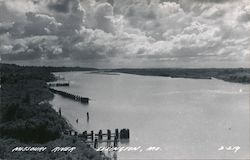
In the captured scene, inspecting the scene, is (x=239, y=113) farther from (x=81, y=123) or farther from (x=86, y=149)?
(x=86, y=149)

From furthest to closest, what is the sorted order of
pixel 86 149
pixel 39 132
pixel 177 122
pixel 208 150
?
pixel 177 122 < pixel 208 150 < pixel 39 132 < pixel 86 149

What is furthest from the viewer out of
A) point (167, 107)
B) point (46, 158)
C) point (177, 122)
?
point (167, 107)

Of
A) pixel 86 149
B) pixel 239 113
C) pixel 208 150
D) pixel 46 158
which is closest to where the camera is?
pixel 46 158

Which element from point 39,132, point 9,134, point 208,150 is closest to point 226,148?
point 208,150

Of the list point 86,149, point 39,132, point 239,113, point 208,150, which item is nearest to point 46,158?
point 86,149

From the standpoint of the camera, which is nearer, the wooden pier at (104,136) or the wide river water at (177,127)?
the wide river water at (177,127)

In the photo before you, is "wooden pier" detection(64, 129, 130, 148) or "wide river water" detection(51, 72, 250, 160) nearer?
"wide river water" detection(51, 72, 250, 160)

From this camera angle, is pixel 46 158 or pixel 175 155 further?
pixel 175 155

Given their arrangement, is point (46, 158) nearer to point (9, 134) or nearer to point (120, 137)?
point (9, 134)

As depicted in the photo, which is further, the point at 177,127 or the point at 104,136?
the point at 177,127
